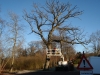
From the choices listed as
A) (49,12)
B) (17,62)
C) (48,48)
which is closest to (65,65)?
(48,48)

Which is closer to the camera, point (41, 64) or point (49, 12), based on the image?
point (49, 12)

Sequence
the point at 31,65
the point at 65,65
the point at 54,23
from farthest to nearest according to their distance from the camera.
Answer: the point at 31,65 → the point at 54,23 → the point at 65,65

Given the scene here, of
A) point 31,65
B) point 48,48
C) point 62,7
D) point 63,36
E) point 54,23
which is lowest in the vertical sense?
point 31,65

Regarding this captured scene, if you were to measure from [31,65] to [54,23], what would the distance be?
10562mm

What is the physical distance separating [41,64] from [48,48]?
6.26 metres

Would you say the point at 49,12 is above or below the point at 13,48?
above

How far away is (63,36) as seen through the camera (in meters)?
34.8

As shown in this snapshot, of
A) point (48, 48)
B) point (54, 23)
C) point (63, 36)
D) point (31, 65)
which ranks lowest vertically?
point (31, 65)

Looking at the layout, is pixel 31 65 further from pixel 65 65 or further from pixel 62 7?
pixel 62 7

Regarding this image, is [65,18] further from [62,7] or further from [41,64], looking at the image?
[41,64]

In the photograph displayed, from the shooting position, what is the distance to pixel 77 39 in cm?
3297

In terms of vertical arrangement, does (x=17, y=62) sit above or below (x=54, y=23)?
below

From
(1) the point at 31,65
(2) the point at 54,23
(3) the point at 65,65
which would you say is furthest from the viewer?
(1) the point at 31,65

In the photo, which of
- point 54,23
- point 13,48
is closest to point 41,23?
point 54,23
